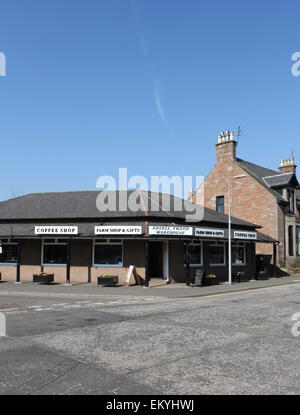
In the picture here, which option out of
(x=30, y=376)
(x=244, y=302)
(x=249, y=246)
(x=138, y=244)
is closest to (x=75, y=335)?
(x=30, y=376)

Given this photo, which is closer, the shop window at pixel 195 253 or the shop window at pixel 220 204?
the shop window at pixel 195 253

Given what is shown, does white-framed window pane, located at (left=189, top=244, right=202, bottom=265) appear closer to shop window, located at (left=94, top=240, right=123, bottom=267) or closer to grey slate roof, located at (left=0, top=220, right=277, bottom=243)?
grey slate roof, located at (left=0, top=220, right=277, bottom=243)

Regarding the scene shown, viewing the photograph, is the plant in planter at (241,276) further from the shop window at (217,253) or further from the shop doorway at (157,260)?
the shop doorway at (157,260)

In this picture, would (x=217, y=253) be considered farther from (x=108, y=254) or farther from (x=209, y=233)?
(x=108, y=254)

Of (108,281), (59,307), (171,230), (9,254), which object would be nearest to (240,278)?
(171,230)

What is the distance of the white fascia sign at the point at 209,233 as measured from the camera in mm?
24016

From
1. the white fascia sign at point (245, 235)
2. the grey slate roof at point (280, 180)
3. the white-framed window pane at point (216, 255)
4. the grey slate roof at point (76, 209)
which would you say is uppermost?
the grey slate roof at point (280, 180)

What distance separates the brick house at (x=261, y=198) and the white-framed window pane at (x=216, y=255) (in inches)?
336

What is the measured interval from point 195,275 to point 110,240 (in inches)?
216

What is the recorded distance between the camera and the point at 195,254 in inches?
1061

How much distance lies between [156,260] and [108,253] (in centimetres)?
315

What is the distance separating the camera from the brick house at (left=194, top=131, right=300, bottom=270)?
3719 cm

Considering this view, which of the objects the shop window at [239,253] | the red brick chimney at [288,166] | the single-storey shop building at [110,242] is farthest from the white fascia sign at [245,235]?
Answer: the red brick chimney at [288,166]

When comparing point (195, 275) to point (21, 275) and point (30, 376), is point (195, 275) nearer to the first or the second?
point (21, 275)
